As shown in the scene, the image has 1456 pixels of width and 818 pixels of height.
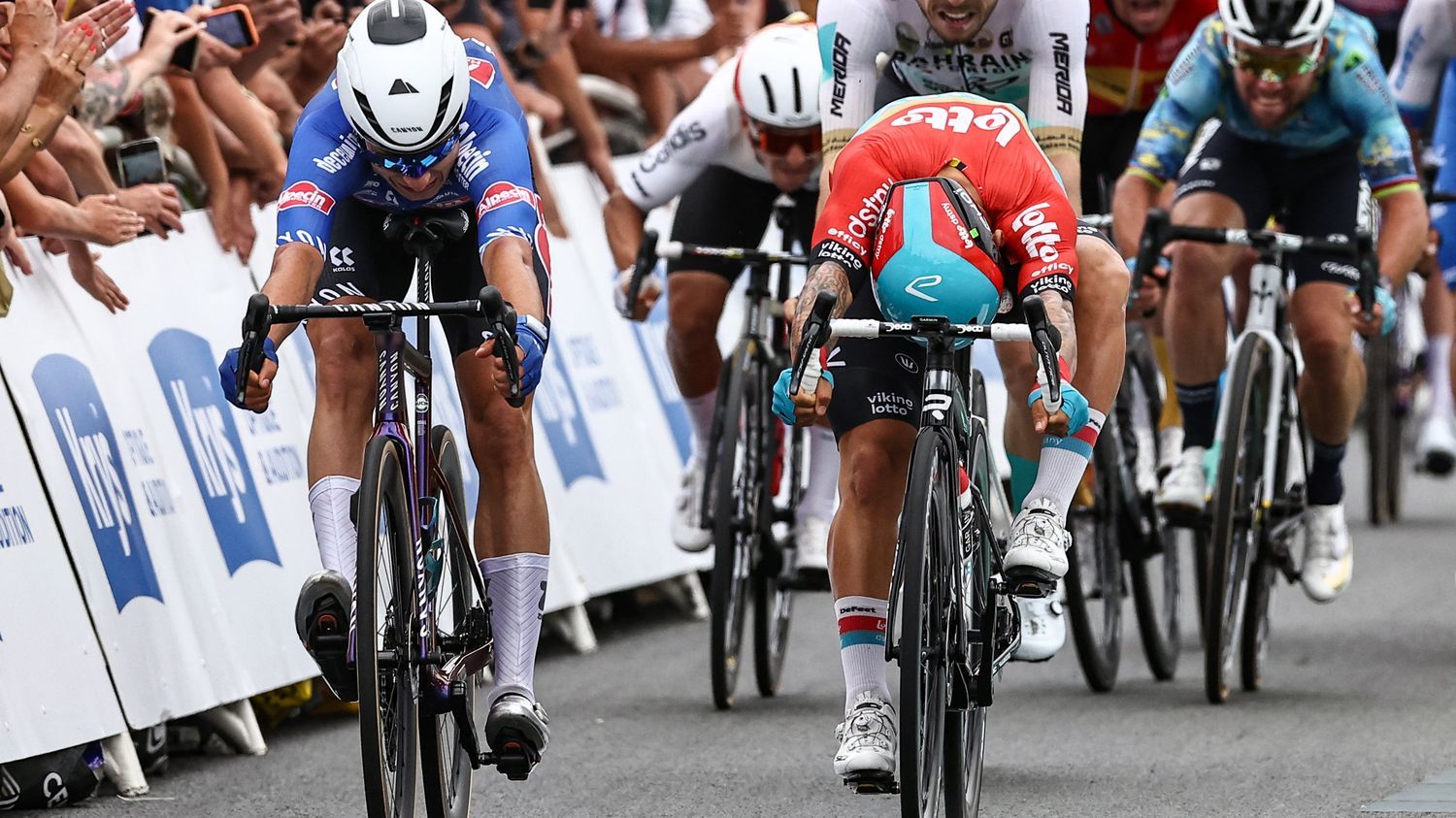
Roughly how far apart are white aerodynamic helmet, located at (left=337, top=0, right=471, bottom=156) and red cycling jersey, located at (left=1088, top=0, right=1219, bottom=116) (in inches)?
167

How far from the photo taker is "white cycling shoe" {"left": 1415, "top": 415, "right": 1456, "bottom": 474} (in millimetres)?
13555

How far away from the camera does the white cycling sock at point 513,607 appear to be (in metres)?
6.05

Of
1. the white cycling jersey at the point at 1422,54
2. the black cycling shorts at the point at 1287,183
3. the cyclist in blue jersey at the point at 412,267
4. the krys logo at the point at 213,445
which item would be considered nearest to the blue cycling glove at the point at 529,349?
the cyclist in blue jersey at the point at 412,267

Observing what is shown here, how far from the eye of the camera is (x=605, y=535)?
392 inches

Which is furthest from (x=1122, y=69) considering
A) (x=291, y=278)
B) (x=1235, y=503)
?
(x=291, y=278)

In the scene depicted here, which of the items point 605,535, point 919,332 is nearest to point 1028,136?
point 919,332

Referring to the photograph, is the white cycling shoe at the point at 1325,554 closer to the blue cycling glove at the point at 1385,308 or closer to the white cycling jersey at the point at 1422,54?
the blue cycling glove at the point at 1385,308

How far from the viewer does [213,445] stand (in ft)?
25.3

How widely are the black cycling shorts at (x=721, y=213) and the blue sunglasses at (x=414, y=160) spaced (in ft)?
10.1

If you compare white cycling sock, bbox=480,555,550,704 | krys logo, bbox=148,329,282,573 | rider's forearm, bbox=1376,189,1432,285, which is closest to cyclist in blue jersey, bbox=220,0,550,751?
white cycling sock, bbox=480,555,550,704

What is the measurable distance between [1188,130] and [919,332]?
3335 mm

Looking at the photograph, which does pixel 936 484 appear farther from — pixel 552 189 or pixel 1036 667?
pixel 552 189

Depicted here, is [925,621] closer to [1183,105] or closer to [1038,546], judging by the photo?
[1038,546]

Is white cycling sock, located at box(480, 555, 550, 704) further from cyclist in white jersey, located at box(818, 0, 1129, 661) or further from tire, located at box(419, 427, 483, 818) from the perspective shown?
cyclist in white jersey, located at box(818, 0, 1129, 661)
